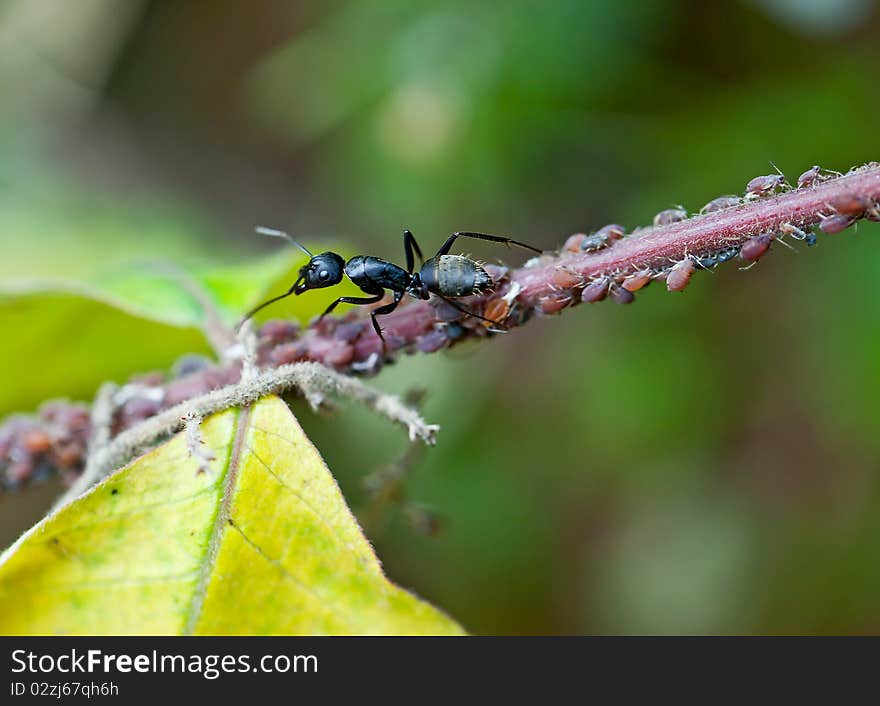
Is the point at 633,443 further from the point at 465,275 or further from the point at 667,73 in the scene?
the point at 465,275

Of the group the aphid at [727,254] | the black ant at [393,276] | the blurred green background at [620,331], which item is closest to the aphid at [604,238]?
the aphid at [727,254]

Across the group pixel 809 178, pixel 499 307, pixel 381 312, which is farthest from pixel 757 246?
pixel 381 312

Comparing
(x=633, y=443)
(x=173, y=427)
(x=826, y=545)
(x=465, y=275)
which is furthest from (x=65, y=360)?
(x=826, y=545)

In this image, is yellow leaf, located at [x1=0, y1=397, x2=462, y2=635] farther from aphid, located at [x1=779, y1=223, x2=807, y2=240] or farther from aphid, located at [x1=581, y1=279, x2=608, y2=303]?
aphid, located at [x1=779, y1=223, x2=807, y2=240]

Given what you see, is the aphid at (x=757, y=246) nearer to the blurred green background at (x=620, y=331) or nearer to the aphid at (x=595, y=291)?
the aphid at (x=595, y=291)

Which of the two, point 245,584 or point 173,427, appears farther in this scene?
point 173,427

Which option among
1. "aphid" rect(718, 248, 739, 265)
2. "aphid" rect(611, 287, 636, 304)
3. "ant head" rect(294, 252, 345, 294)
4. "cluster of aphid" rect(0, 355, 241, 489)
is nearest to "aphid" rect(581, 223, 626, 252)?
"aphid" rect(611, 287, 636, 304)

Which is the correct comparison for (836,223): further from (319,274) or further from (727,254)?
(319,274)
